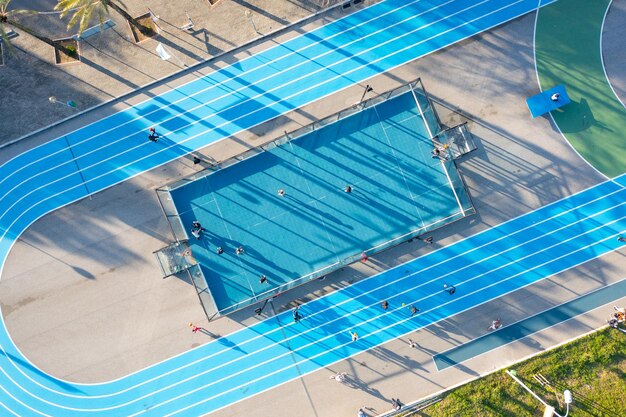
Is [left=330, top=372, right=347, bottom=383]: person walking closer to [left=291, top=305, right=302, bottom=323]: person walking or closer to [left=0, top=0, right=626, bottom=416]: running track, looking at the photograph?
[left=0, top=0, right=626, bottom=416]: running track

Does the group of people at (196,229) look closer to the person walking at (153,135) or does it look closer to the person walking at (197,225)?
the person walking at (197,225)

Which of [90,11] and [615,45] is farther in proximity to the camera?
[615,45]

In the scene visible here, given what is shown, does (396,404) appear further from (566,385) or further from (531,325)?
(566,385)

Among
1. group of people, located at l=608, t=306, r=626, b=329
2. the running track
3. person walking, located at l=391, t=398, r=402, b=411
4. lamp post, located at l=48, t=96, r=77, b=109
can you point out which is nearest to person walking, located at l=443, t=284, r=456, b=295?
the running track

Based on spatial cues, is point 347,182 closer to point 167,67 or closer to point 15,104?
point 167,67

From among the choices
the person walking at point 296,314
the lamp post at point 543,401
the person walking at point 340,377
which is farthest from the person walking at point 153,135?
the lamp post at point 543,401

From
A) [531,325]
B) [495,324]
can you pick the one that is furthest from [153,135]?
[531,325]

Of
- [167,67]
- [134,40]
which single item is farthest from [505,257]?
[134,40]
